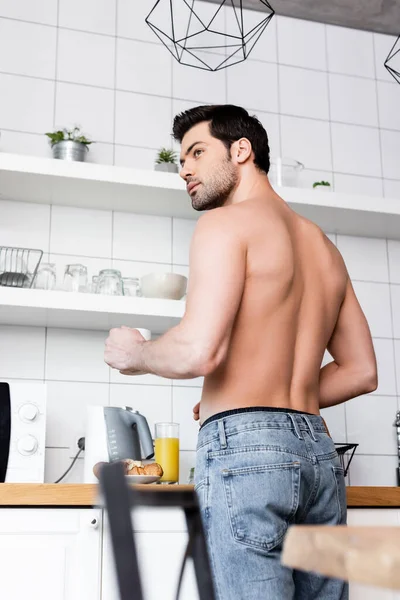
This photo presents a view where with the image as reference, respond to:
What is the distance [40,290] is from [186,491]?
76.0 inches

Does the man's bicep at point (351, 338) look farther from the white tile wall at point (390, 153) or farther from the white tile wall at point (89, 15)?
the white tile wall at point (89, 15)

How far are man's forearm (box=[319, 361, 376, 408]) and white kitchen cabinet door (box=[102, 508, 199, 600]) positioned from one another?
0.50 m

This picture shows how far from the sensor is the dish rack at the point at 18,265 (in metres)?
2.53

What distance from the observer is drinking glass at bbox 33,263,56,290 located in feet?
8.47

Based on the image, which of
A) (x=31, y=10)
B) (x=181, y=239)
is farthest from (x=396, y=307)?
(x=31, y=10)

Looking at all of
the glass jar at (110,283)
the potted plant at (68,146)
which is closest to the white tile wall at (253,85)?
the potted plant at (68,146)

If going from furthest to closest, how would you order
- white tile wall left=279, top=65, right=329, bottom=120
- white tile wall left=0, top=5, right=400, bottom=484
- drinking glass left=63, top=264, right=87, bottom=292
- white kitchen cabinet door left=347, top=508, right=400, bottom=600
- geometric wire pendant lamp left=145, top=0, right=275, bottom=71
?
1. white tile wall left=279, top=65, right=329, bottom=120
2. geometric wire pendant lamp left=145, top=0, right=275, bottom=71
3. white tile wall left=0, top=5, right=400, bottom=484
4. drinking glass left=63, top=264, right=87, bottom=292
5. white kitchen cabinet door left=347, top=508, right=400, bottom=600

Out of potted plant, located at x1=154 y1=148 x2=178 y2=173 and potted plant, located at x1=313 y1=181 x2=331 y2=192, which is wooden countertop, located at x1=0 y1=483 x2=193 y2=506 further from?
potted plant, located at x1=313 y1=181 x2=331 y2=192

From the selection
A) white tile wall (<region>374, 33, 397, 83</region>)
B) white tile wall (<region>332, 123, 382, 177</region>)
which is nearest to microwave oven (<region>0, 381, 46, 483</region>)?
white tile wall (<region>332, 123, 382, 177</region>)

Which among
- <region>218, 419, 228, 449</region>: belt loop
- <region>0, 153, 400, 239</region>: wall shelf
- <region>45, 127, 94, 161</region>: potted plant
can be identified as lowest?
<region>218, 419, 228, 449</region>: belt loop

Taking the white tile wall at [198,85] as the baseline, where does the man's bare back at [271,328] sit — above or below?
below

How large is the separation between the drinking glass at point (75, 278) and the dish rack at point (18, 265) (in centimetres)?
10

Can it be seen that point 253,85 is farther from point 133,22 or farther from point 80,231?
point 80,231

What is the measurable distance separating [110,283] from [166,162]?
49cm
